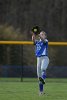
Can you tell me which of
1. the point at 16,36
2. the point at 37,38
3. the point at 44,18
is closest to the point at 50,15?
the point at 44,18

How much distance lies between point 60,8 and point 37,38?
844 inches

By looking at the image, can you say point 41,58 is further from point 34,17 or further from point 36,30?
point 34,17

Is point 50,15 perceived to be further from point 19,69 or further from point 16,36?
point 19,69

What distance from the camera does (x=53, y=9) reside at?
121 feet

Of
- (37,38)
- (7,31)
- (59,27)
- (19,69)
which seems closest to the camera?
(37,38)

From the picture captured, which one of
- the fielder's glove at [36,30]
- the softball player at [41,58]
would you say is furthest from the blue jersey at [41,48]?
the fielder's glove at [36,30]

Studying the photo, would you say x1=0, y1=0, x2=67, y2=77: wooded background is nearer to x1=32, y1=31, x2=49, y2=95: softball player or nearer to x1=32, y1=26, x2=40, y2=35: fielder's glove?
x1=32, y1=31, x2=49, y2=95: softball player

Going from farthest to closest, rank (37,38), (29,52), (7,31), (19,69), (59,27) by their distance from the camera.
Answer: (59,27), (7,31), (29,52), (19,69), (37,38)

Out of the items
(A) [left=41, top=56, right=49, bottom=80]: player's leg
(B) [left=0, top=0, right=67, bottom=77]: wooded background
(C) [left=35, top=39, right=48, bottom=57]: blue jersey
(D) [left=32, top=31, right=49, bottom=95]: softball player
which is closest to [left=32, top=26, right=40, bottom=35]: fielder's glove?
(D) [left=32, top=31, right=49, bottom=95]: softball player

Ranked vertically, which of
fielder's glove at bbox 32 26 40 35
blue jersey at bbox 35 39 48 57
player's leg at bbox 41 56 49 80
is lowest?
player's leg at bbox 41 56 49 80

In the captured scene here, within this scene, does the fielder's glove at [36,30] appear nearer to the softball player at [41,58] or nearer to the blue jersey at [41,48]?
the softball player at [41,58]

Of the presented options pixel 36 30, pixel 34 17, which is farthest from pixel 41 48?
pixel 34 17

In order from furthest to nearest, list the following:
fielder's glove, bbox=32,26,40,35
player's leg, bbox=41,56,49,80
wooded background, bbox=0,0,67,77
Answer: wooded background, bbox=0,0,67,77 → player's leg, bbox=41,56,49,80 → fielder's glove, bbox=32,26,40,35

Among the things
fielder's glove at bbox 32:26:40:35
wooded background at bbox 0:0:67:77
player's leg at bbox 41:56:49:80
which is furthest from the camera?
wooded background at bbox 0:0:67:77
